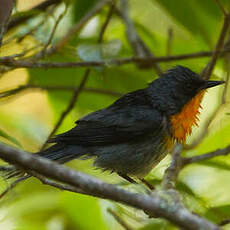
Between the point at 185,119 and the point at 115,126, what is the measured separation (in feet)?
2.20

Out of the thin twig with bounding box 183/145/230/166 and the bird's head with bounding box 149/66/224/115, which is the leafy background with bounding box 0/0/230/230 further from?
the thin twig with bounding box 183/145/230/166

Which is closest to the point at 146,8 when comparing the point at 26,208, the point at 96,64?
the point at 96,64

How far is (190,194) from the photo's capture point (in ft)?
12.8

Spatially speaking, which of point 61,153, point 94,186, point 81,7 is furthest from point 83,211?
point 81,7

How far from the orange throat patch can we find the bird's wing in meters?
0.15

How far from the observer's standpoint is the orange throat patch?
16.0ft

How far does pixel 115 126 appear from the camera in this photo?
15.6ft

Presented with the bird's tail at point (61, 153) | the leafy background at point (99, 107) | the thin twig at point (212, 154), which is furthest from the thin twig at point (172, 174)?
the bird's tail at point (61, 153)

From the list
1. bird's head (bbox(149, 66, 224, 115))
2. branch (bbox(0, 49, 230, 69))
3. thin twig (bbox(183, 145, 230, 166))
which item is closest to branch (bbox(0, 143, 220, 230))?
thin twig (bbox(183, 145, 230, 166))

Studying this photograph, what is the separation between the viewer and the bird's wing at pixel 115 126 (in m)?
4.68

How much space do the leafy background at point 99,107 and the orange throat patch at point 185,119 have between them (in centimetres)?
18

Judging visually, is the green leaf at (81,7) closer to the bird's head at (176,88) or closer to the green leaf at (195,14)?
the green leaf at (195,14)

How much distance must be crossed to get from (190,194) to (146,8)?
3.63 metres

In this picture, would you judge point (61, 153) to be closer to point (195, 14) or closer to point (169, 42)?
point (169, 42)
